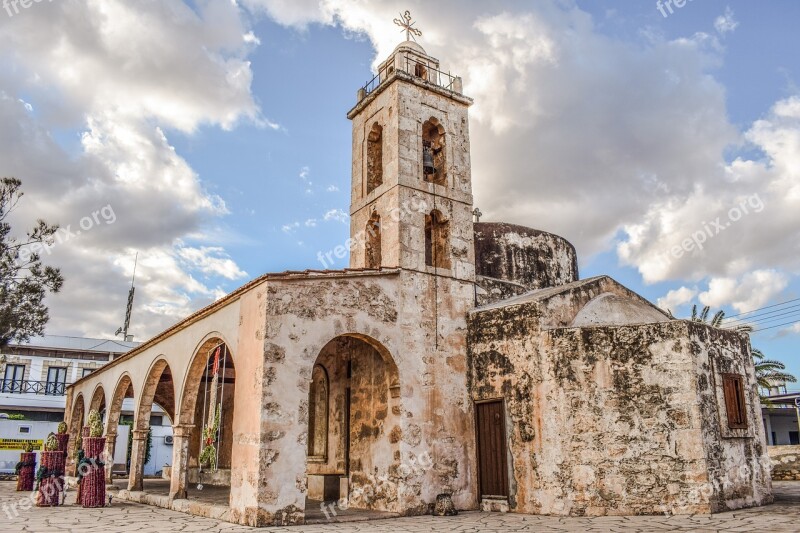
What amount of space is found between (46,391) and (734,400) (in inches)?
1210

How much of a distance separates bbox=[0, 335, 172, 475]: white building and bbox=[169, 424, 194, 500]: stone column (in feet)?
50.0

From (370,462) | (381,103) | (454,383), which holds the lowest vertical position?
(370,462)

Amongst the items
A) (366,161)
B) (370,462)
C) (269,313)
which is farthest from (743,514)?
(366,161)

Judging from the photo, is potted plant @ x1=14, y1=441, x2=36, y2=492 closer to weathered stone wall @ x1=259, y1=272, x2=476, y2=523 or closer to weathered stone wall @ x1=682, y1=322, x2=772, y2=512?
weathered stone wall @ x1=259, y1=272, x2=476, y2=523

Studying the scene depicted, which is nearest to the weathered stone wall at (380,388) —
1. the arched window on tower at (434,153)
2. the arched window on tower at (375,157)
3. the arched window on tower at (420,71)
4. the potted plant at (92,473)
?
the arched window on tower at (434,153)

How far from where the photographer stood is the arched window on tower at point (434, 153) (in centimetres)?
Answer: 1303

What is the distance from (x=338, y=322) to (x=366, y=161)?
181 inches

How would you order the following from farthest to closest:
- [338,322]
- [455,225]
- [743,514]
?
[455,225], [338,322], [743,514]

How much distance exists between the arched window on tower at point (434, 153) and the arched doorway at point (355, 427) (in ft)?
13.0

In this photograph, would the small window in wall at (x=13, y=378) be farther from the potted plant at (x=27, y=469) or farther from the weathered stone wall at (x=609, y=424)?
the weathered stone wall at (x=609, y=424)

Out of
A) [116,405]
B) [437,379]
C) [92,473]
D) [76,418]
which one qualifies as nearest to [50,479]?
[92,473]

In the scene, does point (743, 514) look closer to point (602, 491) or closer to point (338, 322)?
point (602, 491)

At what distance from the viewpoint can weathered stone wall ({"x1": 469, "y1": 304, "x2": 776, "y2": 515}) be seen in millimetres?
9422

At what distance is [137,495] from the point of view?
1283 cm
